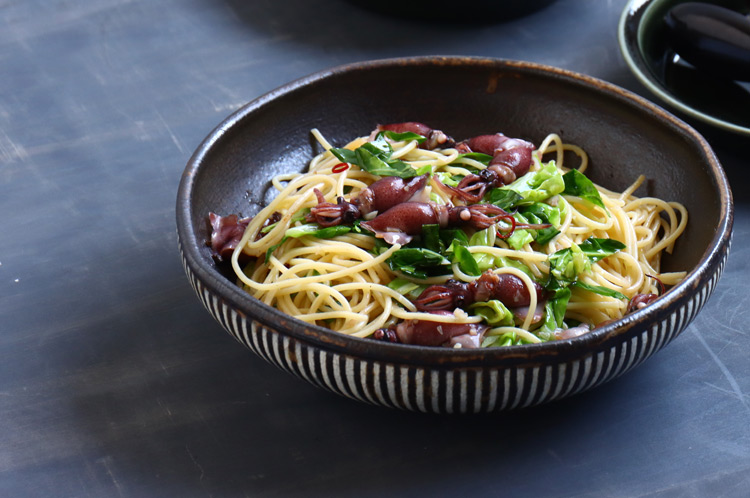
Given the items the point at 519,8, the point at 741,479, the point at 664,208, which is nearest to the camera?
the point at 741,479

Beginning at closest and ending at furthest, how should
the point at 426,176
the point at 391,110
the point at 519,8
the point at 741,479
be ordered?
1. the point at 741,479
2. the point at 426,176
3. the point at 391,110
4. the point at 519,8

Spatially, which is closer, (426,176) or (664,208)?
(426,176)

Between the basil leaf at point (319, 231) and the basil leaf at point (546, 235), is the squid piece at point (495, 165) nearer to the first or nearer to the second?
the basil leaf at point (546, 235)

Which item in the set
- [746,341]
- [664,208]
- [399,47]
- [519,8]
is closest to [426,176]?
[664,208]

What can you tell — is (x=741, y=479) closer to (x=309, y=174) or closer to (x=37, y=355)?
(x=309, y=174)

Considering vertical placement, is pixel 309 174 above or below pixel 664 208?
below

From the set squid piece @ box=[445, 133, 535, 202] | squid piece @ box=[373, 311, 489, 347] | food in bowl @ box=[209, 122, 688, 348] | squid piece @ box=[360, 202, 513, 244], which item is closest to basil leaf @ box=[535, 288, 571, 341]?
food in bowl @ box=[209, 122, 688, 348]

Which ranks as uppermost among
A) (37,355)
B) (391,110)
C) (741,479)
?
(391,110)

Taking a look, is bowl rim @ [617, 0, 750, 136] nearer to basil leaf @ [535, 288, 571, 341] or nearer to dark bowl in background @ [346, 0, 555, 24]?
dark bowl in background @ [346, 0, 555, 24]
